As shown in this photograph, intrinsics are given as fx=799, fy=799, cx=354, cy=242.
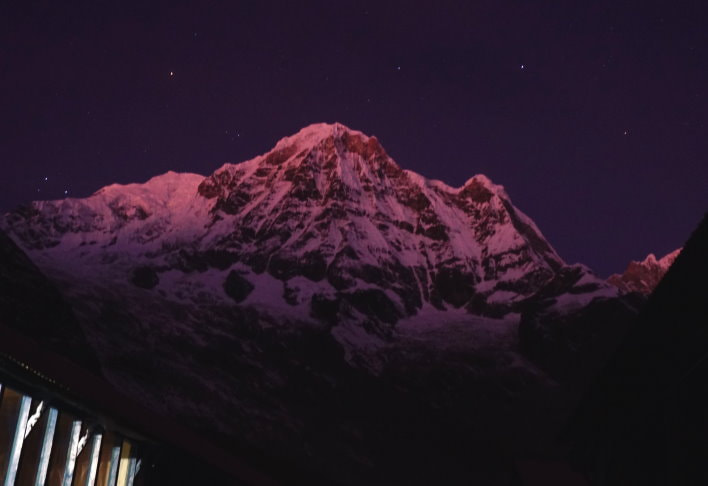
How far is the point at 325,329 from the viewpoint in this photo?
131250 mm

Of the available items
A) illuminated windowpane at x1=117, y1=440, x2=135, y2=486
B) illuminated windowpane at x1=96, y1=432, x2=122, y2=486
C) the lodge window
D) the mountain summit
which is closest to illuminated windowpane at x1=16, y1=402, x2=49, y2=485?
the lodge window

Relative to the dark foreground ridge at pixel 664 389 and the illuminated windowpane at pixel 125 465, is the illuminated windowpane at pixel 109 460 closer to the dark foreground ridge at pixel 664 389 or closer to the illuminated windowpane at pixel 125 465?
the illuminated windowpane at pixel 125 465

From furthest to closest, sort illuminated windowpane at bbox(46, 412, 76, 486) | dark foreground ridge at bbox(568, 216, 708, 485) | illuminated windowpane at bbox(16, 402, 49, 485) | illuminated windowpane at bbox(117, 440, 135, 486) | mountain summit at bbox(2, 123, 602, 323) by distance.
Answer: mountain summit at bbox(2, 123, 602, 323) < illuminated windowpane at bbox(117, 440, 135, 486) < illuminated windowpane at bbox(46, 412, 76, 486) < illuminated windowpane at bbox(16, 402, 49, 485) < dark foreground ridge at bbox(568, 216, 708, 485)

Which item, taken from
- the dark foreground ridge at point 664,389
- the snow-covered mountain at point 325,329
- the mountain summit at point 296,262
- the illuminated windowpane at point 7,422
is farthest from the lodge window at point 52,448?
the mountain summit at point 296,262

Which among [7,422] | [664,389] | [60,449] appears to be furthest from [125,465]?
[664,389]

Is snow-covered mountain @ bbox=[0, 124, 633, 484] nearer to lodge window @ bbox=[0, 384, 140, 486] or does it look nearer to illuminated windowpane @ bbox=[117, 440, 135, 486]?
illuminated windowpane @ bbox=[117, 440, 135, 486]

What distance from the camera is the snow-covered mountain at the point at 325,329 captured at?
288ft

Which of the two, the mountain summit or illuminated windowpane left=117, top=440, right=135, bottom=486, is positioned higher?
the mountain summit

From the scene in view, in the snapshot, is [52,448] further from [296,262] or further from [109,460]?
[296,262]

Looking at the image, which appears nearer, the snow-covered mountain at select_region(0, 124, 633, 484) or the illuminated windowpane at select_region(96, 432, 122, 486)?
the illuminated windowpane at select_region(96, 432, 122, 486)

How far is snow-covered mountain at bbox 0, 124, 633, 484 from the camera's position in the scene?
87688 mm

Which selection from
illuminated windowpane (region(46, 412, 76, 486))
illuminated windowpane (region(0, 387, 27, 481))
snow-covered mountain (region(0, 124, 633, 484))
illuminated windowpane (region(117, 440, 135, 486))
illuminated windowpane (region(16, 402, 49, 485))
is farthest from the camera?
snow-covered mountain (region(0, 124, 633, 484))

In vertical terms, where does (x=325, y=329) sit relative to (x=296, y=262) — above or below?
below

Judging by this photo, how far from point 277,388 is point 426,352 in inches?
1355
